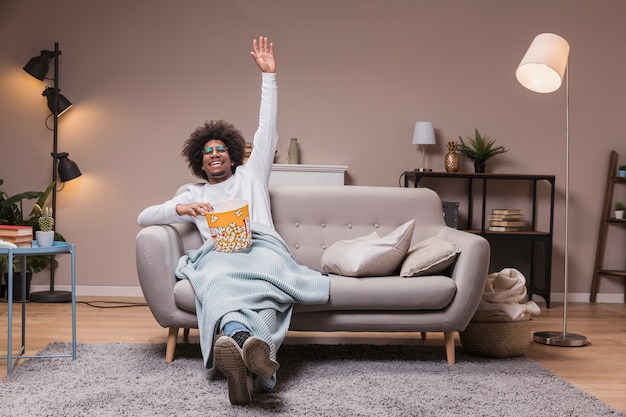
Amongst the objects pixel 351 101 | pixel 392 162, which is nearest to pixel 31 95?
pixel 351 101

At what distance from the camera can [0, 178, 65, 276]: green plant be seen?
4.70 metres

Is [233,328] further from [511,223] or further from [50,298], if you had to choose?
[511,223]

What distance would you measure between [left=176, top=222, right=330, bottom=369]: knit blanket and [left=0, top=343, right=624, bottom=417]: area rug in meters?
0.20

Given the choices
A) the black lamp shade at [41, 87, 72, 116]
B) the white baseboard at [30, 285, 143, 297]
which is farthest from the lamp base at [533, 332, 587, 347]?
the black lamp shade at [41, 87, 72, 116]

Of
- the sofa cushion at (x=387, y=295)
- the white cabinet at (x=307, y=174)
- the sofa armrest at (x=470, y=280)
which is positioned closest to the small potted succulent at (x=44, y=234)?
the sofa cushion at (x=387, y=295)

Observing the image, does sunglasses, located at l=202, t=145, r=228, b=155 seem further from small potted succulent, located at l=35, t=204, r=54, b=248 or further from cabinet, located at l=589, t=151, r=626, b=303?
cabinet, located at l=589, t=151, r=626, b=303

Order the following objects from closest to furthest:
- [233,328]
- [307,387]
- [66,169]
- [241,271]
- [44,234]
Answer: [233,328] → [307,387] → [241,271] → [44,234] → [66,169]

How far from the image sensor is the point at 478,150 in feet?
16.5

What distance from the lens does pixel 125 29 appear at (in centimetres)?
504

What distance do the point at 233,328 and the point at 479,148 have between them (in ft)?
10.1

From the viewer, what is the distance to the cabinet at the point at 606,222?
205 inches

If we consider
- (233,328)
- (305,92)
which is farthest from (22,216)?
(233,328)

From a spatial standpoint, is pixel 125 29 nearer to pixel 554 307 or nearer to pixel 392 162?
pixel 392 162

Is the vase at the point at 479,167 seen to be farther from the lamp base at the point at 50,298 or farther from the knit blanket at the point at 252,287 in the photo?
the lamp base at the point at 50,298
